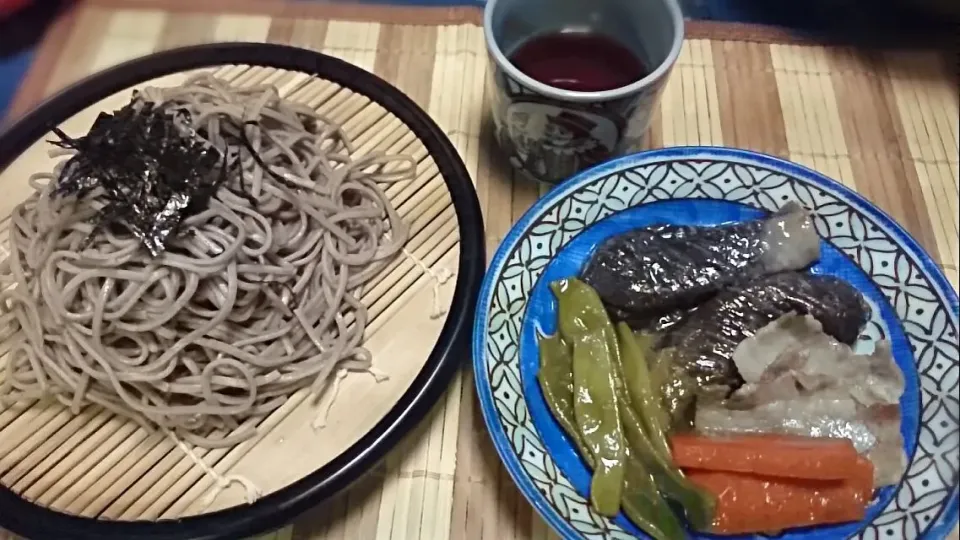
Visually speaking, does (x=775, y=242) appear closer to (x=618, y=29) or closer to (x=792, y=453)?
(x=792, y=453)

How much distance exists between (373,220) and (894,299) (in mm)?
794

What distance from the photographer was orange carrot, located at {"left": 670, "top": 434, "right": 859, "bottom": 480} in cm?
98

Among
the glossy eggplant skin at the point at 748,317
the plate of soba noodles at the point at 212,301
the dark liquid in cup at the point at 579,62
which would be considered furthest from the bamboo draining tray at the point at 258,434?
the glossy eggplant skin at the point at 748,317

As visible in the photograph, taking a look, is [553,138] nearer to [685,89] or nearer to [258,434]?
[685,89]

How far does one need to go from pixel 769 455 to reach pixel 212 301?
2.61 ft

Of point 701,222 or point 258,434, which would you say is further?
point 701,222

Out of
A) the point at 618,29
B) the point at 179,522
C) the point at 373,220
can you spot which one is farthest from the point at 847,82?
the point at 179,522

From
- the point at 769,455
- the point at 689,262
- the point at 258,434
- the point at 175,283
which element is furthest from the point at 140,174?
the point at 769,455

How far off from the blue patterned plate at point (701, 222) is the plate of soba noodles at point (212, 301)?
0.08m

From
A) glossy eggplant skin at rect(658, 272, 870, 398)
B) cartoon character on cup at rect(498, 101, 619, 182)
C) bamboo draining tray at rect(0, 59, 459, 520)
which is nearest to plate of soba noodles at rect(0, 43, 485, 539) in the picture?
bamboo draining tray at rect(0, 59, 459, 520)

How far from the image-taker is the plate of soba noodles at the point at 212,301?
3.28 feet

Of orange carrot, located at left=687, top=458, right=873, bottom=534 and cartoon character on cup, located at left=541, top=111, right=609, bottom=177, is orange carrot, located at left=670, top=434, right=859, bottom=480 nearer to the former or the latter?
orange carrot, located at left=687, top=458, right=873, bottom=534

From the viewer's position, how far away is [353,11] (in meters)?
1.65

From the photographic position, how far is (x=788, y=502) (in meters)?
0.98
